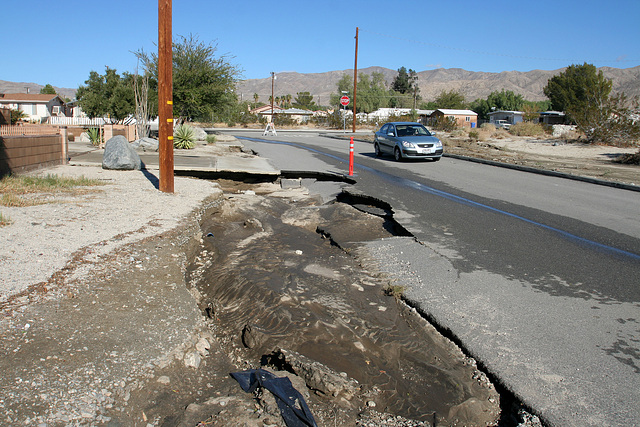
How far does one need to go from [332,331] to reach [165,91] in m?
7.52

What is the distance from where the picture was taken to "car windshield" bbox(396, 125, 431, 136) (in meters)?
20.5

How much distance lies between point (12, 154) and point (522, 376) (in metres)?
11.5

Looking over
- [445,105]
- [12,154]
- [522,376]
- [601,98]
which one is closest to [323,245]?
[522,376]

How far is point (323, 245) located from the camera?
7.38m

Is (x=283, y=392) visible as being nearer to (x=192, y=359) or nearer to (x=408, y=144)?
(x=192, y=359)

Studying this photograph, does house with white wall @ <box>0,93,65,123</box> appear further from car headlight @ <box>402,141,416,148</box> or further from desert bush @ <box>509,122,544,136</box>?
car headlight @ <box>402,141,416,148</box>

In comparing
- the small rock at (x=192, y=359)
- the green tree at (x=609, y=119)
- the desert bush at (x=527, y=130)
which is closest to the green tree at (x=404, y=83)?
the desert bush at (x=527, y=130)

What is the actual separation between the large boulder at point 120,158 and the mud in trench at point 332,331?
7.03m

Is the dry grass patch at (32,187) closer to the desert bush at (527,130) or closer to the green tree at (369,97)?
the desert bush at (527,130)

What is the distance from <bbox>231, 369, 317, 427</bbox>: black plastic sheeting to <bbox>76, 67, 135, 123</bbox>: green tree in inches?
1314

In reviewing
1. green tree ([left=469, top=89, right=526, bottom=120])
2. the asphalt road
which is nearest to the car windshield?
the asphalt road

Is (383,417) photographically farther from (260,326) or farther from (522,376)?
(260,326)

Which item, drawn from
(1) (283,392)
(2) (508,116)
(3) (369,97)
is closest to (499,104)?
(2) (508,116)

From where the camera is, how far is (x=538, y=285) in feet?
18.2
